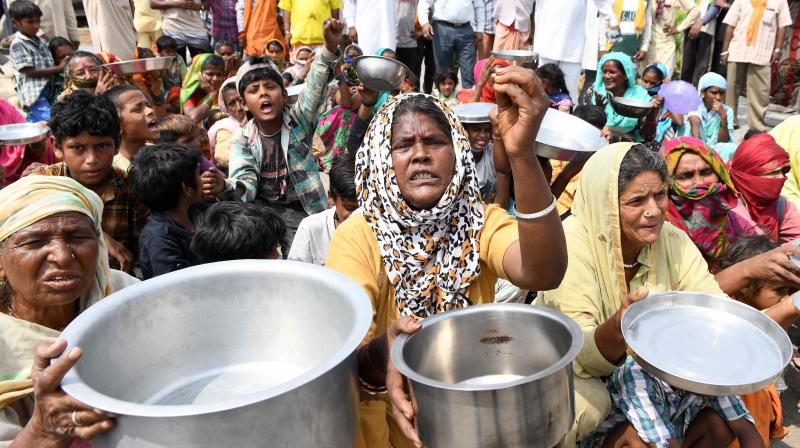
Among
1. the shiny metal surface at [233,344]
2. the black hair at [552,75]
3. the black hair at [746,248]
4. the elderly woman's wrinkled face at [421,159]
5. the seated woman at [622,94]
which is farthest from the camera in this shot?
the black hair at [552,75]

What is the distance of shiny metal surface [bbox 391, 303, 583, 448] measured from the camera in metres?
1.23

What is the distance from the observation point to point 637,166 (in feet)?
7.79

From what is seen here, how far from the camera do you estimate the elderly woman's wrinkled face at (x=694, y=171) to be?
122 inches

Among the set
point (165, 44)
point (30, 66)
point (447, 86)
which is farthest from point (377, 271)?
point (165, 44)

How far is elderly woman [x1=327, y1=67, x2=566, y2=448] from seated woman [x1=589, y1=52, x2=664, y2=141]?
373cm

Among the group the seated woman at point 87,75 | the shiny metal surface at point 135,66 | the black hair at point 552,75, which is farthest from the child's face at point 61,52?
the black hair at point 552,75

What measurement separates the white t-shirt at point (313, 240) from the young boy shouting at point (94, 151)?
772 mm

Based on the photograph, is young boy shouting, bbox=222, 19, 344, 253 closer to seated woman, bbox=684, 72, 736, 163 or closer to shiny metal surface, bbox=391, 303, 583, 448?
shiny metal surface, bbox=391, 303, 583, 448

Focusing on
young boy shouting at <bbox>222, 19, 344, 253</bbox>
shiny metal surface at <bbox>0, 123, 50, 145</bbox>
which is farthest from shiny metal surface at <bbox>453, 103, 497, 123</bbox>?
shiny metal surface at <bbox>0, 123, 50, 145</bbox>

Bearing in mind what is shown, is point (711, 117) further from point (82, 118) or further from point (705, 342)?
point (82, 118)

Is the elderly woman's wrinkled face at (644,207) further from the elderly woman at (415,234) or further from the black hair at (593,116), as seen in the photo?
the black hair at (593,116)

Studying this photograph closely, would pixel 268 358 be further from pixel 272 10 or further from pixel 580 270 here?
pixel 272 10

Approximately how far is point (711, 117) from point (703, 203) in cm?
344

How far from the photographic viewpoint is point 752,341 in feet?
6.14
